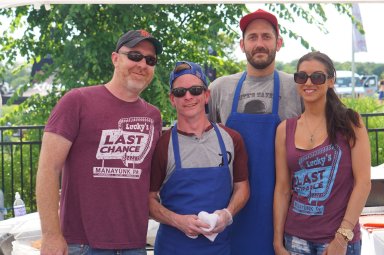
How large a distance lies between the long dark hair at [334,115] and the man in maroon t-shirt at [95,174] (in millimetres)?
747

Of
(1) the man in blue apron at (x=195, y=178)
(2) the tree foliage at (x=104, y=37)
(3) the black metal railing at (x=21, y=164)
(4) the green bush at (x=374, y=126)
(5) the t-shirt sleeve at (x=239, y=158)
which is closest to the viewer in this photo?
(1) the man in blue apron at (x=195, y=178)

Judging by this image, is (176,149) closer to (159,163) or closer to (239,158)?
(159,163)

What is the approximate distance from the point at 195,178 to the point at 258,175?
0.36 m

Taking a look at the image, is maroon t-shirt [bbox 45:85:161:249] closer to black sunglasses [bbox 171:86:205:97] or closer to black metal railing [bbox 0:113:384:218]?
black sunglasses [bbox 171:86:205:97]

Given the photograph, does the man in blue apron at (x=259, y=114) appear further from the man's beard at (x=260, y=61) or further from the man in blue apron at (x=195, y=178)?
the man in blue apron at (x=195, y=178)

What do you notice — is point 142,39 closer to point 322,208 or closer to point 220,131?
point 220,131

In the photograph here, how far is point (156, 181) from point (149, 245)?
62cm

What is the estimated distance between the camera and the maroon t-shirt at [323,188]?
2.03 meters

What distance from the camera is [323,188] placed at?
80.1 inches

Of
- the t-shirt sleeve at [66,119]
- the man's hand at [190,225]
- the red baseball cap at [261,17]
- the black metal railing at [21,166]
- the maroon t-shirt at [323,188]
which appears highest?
the red baseball cap at [261,17]

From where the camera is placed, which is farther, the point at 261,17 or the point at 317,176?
the point at 261,17

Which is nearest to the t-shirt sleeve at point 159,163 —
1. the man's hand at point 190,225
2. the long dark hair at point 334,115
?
the man's hand at point 190,225

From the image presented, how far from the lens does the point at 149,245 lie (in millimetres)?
2668

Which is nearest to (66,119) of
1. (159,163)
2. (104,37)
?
(159,163)
